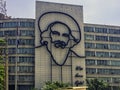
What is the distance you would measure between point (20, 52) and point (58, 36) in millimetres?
13776

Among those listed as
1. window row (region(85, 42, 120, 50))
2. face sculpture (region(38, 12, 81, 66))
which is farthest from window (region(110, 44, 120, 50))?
face sculpture (region(38, 12, 81, 66))

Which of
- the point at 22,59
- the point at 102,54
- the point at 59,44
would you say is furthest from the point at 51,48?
the point at 102,54

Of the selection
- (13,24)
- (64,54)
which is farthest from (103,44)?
(13,24)

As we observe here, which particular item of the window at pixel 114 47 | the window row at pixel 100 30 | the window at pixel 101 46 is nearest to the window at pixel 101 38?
the window at pixel 101 46

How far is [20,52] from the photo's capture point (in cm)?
9181

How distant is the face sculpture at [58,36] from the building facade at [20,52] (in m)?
4.53

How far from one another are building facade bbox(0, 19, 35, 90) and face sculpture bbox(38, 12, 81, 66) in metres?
4.53

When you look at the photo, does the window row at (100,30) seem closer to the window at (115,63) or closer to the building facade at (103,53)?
the building facade at (103,53)

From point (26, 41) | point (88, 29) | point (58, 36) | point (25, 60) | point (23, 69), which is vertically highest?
point (88, 29)

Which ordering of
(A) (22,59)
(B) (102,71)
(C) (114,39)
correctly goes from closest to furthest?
(A) (22,59) < (B) (102,71) < (C) (114,39)

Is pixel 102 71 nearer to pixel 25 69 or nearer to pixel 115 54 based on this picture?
pixel 115 54

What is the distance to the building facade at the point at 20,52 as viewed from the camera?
90525mm

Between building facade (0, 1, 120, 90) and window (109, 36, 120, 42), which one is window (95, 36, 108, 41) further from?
window (109, 36, 120, 42)

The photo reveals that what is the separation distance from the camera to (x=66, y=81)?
91.9 m
